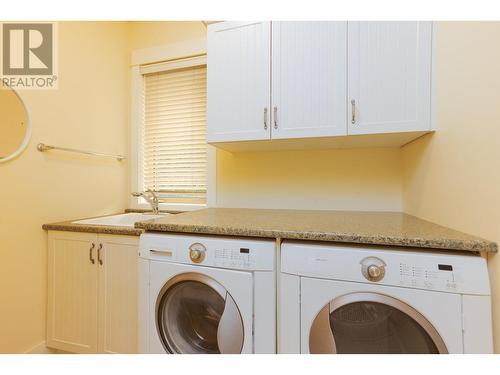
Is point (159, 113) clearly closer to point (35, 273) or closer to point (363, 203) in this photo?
point (35, 273)

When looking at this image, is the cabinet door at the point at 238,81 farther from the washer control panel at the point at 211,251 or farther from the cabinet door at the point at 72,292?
the cabinet door at the point at 72,292

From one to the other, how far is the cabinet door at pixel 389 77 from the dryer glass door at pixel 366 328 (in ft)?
2.78

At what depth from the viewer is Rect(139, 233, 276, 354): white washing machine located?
102cm

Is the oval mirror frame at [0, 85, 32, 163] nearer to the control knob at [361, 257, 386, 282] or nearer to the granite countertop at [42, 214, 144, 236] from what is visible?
the granite countertop at [42, 214, 144, 236]

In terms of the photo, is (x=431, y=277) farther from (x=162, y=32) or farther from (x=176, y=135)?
(x=162, y=32)

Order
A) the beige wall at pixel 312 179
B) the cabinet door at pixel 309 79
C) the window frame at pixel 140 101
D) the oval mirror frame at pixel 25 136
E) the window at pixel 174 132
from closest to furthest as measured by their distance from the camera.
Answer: the cabinet door at pixel 309 79 → the oval mirror frame at pixel 25 136 → the beige wall at pixel 312 179 → the window frame at pixel 140 101 → the window at pixel 174 132

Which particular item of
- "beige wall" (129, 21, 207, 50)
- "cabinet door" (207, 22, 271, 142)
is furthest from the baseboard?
"beige wall" (129, 21, 207, 50)

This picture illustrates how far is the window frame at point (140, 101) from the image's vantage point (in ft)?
6.51

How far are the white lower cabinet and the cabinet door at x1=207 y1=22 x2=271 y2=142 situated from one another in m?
0.89

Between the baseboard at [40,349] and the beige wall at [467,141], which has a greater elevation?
the beige wall at [467,141]

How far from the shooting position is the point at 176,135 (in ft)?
7.07

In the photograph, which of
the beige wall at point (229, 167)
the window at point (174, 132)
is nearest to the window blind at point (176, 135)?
the window at point (174, 132)

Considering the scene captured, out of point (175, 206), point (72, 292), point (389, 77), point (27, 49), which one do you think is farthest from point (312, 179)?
point (27, 49)

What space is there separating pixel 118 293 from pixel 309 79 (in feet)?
5.52
